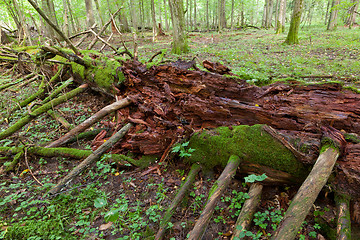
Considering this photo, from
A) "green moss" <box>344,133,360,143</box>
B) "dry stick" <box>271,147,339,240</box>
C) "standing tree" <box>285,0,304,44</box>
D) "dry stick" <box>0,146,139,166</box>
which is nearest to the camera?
"dry stick" <box>271,147,339,240</box>

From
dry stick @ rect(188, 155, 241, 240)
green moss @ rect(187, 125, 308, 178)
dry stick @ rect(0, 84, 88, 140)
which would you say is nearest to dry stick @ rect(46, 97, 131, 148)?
dry stick @ rect(0, 84, 88, 140)

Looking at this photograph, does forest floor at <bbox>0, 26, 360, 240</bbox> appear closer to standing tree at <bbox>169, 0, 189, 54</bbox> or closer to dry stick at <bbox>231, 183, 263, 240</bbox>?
dry stick at <bbox>231, 183, 263, 240</bbox>

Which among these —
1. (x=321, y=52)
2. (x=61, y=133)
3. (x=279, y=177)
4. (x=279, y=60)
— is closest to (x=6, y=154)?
(x=61, y=133)

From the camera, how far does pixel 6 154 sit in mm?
3729

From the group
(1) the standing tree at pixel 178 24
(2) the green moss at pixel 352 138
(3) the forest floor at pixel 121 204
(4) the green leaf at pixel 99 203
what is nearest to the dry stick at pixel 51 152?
(3) the forest floor at pixel 121 204

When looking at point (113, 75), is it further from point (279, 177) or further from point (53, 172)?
point (279, 177)

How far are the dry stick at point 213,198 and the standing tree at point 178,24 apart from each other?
8.87m

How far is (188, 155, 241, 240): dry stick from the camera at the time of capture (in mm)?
1926

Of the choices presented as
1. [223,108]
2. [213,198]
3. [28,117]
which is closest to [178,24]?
[223,108]

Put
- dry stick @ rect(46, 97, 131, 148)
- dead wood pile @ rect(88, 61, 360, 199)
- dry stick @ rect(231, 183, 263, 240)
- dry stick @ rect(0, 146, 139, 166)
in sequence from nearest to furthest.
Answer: dry stick @ rect(231, 183, 263, 240), dead wood pile @ rect(88, 61, 360, 199), dry stick @ rect(0, 146, 139, 166), dry stick @ rect(46, 97, 131, 148)

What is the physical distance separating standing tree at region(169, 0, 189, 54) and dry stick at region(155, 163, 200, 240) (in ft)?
28.5

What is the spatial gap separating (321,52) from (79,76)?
11635mm

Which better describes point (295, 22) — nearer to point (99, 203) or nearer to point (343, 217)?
point (343, 217)

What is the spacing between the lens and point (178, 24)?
9.62 metres
